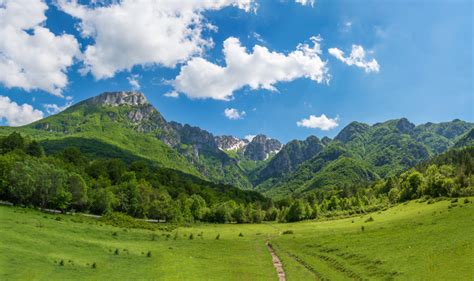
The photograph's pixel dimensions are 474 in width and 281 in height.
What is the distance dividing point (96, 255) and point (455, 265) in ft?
154

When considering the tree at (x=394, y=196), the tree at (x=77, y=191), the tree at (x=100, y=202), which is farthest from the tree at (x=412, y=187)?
the tree at (x=77, y=191)

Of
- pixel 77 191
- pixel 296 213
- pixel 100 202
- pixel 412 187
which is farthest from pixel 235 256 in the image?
pixel 412 187

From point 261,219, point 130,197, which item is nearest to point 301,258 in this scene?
point 130,197

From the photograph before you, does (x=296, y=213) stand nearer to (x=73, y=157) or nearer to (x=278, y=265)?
(x=278, y=265)

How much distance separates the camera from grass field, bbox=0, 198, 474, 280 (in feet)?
131

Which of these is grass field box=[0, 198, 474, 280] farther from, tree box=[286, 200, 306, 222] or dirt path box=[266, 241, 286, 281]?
tree box=[286, 200, 306, 222]

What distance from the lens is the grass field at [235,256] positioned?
3994cm

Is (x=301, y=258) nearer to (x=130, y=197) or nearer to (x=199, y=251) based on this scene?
(x=199, y=251)

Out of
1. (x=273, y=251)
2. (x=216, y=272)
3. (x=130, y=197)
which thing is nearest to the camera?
(x=216, y=272)

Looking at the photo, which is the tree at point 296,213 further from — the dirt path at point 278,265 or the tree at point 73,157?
the tree at point 73,157

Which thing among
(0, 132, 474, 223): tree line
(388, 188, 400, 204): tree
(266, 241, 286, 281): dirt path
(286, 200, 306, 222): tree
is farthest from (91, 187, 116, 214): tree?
(388, 188, 400, 204): tree

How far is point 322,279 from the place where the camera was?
45031 millimetres

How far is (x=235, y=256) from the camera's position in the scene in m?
61.9

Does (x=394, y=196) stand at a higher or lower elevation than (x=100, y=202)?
higher
